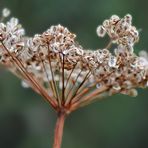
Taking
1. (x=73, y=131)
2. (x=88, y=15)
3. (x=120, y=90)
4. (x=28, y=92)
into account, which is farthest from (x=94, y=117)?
(x=120, y=90)

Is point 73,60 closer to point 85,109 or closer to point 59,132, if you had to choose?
point 59,132

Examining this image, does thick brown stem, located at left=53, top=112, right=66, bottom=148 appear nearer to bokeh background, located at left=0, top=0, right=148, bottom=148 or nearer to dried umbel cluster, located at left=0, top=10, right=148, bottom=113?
dried umbel cluster, located at left=0, top=10, right=148, bottom=113

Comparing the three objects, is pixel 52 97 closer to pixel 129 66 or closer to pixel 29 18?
pixel 129 66

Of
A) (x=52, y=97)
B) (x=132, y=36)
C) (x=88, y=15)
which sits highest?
(x=88, y=15)

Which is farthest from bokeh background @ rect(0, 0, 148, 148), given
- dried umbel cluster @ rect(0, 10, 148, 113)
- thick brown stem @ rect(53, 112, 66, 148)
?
thick brown stem @ rect(53, 112, 66, 148)

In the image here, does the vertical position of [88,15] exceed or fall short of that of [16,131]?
it exceeds it

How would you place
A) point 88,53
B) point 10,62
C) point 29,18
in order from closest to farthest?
point 88,53
point 10,62
point 29,18

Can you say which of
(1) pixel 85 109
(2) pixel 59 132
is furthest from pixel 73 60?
(1) pixel 85 109
